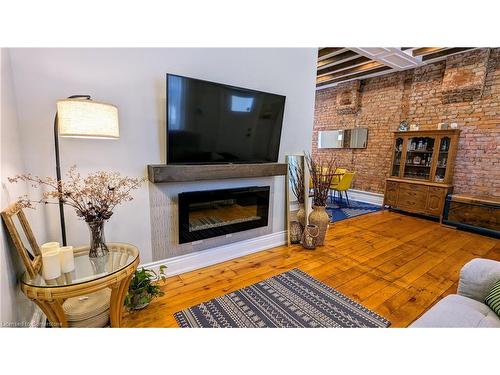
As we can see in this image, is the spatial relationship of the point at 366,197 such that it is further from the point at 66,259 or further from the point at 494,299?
the point at 66,259

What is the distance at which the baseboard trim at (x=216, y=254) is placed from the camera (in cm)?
231

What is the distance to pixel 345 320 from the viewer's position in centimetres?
177

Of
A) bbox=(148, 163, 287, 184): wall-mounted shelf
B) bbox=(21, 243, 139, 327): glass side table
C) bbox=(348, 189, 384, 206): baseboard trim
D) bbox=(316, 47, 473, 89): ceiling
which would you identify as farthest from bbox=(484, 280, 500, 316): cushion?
bbox=(348, 189, 384, 206): baseboard trim

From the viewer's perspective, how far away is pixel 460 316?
3.92 ft

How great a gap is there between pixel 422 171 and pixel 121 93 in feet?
17.5

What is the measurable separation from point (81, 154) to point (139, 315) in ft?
4.38

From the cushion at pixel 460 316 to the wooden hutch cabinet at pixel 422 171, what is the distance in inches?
140

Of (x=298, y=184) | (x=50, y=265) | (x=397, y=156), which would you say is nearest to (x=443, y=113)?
(x=397, y=156)

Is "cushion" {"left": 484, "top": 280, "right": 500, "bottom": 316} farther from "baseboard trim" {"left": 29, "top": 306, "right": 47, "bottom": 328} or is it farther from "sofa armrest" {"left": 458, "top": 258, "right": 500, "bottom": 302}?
"baseboard trim" {"left": 29, "top": 306, "right": 47, "bottom": 328}

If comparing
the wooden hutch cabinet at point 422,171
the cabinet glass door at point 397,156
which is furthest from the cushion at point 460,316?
the cabinet glass door at point 397,156

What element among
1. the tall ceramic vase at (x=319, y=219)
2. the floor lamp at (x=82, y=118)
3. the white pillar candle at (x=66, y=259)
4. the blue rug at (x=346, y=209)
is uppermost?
the floor lamp at (x=82, y=118)

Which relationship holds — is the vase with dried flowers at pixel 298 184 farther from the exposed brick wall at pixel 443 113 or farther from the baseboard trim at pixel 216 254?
the exposed brick wall at pixel 443 113

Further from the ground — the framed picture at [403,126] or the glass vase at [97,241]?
the framed picture at [403,126]

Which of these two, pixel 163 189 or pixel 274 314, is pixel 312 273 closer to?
pixel 274 314
